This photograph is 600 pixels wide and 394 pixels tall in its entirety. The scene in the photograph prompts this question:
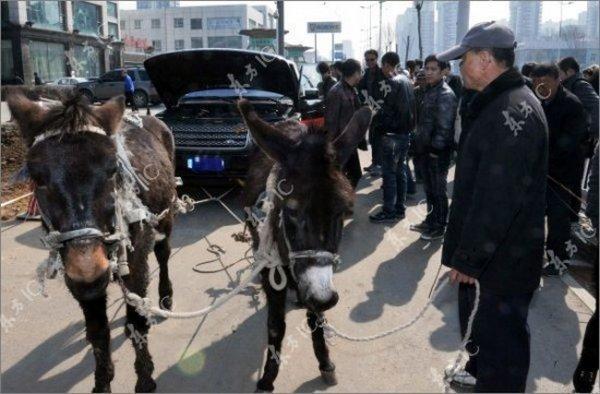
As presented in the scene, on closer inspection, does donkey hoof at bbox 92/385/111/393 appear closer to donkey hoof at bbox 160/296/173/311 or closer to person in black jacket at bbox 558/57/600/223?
donkey hoof at bbox 160/296/173/311

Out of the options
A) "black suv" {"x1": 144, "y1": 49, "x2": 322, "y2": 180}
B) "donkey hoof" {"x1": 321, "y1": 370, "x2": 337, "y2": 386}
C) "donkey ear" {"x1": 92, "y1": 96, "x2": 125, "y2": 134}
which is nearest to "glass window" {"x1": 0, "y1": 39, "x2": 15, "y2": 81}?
"black suv" {"x1": 144, "y1": 49, "x2": 322, "y2": 180}

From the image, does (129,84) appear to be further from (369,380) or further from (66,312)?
(369,380)

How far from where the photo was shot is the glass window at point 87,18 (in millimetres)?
36750

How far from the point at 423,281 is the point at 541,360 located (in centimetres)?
163

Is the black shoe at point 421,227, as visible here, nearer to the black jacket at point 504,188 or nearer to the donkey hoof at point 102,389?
the black jacket at point 504,188

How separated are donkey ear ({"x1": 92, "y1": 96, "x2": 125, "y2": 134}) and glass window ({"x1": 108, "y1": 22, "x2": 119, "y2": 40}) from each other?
144ft

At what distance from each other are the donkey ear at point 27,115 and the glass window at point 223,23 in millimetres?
69244

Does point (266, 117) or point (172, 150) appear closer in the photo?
point (172, 150)

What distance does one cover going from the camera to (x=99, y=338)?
307 centimetres

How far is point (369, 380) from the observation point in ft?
11.1

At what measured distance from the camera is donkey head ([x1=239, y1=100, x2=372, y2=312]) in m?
2.55

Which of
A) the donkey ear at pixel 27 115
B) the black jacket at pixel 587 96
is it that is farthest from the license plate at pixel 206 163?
the black jacket at pixel 587 96

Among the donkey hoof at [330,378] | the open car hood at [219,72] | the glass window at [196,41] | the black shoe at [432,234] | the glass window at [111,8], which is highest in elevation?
the glass window at [196,41]

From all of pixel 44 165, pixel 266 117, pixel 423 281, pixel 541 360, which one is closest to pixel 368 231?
pixel 423 281
